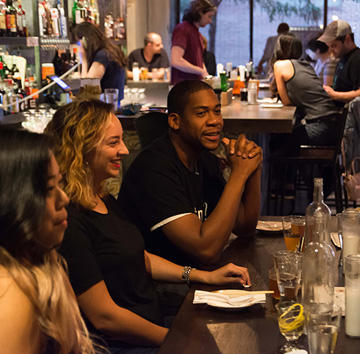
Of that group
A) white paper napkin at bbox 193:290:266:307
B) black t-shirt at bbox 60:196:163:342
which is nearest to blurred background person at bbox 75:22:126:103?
black t-shirt at bbox 60:196:163:342

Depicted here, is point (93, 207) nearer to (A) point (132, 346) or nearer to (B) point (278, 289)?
(A) point (132, 346)

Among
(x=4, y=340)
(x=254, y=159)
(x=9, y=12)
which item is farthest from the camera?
(x=9, y=12)

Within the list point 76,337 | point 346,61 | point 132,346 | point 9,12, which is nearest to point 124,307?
point 132,346

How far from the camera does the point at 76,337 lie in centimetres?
141

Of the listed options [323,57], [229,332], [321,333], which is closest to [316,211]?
[229,332]

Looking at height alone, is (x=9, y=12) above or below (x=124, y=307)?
above

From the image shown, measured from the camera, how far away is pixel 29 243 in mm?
1262

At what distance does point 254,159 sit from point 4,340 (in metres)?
1.55

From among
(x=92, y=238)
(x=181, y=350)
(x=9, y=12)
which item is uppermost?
(x=9, y=12)

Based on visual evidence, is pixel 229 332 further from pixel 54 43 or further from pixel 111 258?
pixel 54 43

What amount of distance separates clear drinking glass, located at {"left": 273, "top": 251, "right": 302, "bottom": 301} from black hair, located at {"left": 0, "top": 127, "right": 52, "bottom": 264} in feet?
2.51

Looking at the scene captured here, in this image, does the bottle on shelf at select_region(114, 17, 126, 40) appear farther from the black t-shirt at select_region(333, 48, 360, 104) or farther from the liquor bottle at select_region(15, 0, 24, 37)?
the liquor bottle at select_region(15, 0, 24, 37)

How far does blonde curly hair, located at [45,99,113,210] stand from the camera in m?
1.94

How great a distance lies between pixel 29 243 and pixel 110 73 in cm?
453
